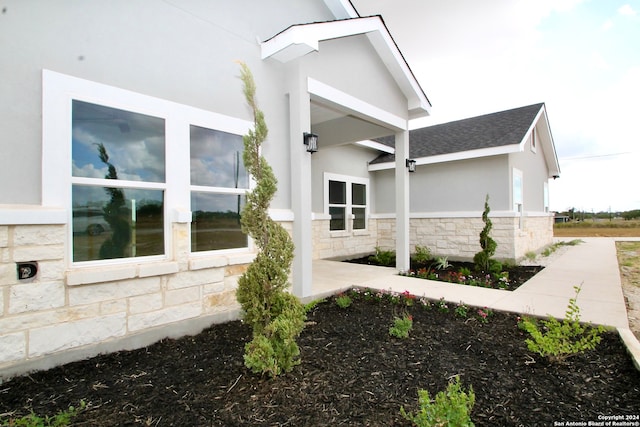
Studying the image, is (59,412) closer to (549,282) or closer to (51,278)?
(51,278)

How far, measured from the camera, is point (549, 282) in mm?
5766

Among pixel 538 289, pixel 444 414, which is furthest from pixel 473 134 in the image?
pixel 444 414

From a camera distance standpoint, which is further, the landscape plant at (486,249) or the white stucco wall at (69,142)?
the landscape plant at (486,249)

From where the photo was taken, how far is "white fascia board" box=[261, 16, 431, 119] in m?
3.95

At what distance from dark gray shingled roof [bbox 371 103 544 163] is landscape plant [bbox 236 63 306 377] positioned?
7.94m

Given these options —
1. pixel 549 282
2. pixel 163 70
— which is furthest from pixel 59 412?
pixel 549 282

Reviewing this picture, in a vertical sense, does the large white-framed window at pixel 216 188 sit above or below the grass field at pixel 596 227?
above

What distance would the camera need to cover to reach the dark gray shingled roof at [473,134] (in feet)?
27.6

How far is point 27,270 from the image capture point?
2.41 m

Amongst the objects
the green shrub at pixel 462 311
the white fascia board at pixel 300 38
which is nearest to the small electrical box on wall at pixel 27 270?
the white fascia board at pixel 300 38

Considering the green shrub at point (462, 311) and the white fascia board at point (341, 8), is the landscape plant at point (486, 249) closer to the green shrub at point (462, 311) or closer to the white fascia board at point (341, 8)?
the green shrub at point (462, 311)

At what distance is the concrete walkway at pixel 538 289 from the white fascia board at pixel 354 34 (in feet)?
12.2

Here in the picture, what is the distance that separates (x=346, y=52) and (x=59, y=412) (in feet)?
19.3

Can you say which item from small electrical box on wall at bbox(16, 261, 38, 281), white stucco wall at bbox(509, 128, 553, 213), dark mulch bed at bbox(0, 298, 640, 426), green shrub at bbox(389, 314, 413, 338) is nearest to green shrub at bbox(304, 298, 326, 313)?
dark mulch bed at bbox(0, 298, 640, 426)
